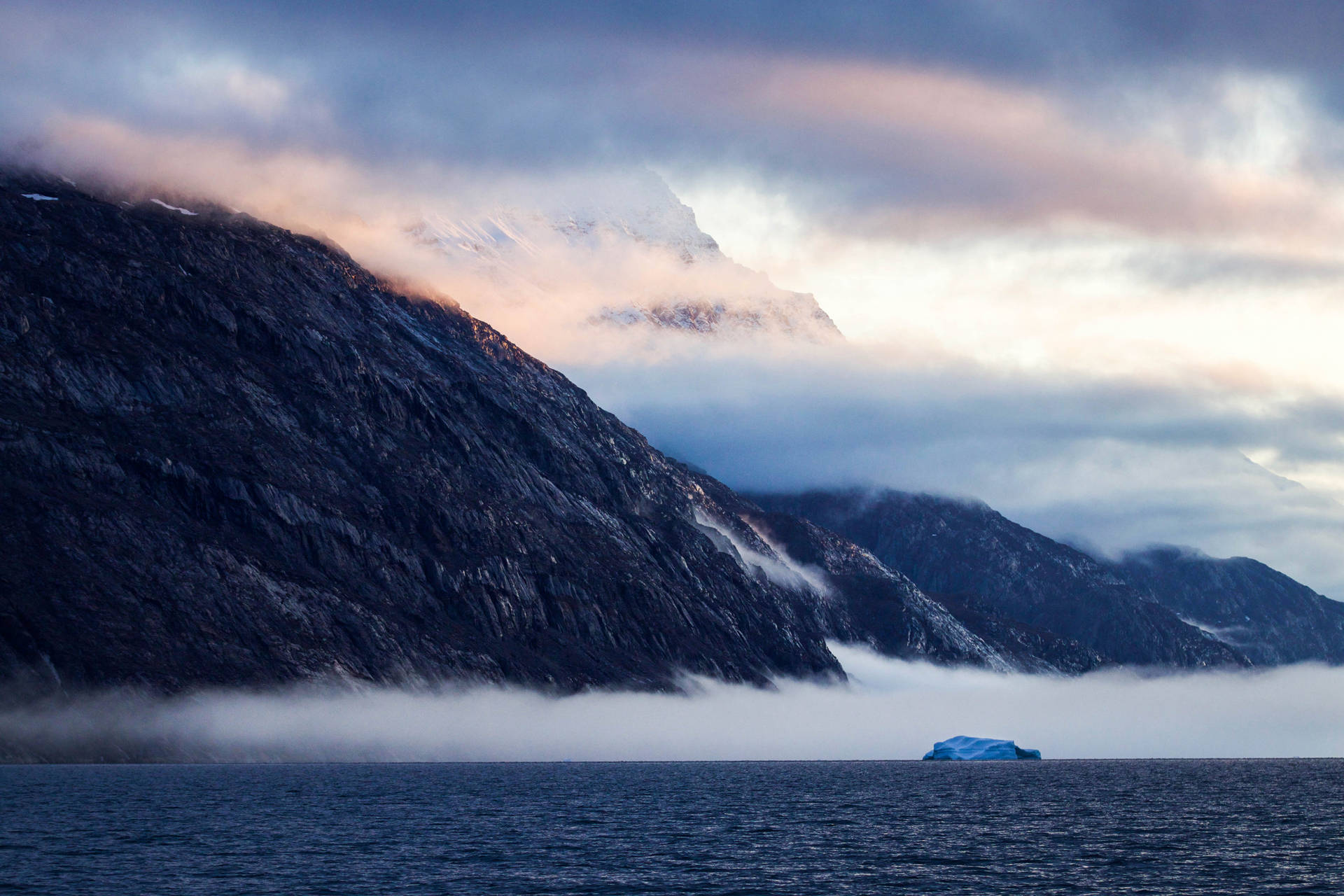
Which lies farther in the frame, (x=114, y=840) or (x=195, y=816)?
(x=195, y=816)

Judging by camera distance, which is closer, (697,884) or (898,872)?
(697,884)

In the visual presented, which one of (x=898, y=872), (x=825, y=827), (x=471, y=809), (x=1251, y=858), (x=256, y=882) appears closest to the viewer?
(x=256, y=882)

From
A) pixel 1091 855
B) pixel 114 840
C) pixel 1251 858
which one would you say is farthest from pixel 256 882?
pixel 1251 858

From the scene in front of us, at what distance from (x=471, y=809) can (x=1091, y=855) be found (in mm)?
82865

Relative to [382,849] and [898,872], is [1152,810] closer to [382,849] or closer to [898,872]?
[898,872]

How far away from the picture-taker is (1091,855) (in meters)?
128

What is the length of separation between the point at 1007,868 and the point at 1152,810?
80.6 m

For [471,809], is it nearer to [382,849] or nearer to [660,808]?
[660,808]

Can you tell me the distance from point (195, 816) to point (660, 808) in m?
57.3

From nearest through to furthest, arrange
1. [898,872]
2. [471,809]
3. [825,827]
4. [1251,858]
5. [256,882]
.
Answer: [256,882]
[898,872]
[1251,858]
[825,827]
[471,809]

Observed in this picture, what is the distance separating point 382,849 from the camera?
422 feet

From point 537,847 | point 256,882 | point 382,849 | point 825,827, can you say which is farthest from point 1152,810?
point 256,882

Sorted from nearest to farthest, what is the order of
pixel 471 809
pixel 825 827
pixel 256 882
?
1. pixel 256 882
2. pixel 825 827
3. pixel 471 809

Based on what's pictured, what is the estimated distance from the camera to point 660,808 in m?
187
